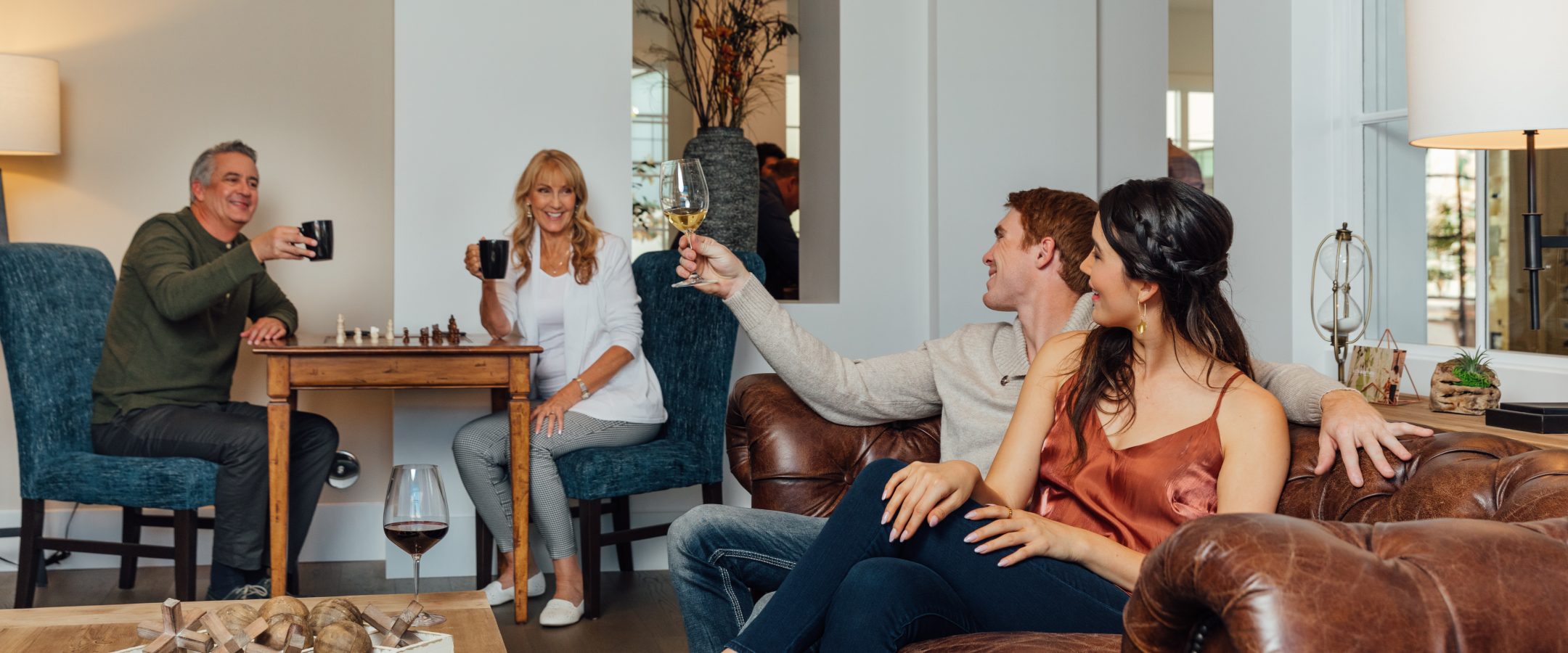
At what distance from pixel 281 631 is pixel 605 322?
76.4 inches

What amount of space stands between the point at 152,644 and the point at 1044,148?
307 cm

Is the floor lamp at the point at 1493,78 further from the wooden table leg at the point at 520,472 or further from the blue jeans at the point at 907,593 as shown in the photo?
the wooden table leg at the point at 520,472

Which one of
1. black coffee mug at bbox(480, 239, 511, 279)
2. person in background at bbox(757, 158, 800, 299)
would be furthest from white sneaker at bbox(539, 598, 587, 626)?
person in background at bbox(757, 158, 800, 299)

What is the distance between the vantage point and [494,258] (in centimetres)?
297

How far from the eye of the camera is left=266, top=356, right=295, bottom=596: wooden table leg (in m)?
2.85

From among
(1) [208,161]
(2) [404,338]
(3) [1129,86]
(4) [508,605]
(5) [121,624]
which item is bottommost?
(4) [508,605]

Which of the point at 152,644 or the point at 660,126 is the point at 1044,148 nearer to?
the point at 152,644

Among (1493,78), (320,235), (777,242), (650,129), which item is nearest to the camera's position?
(1493,78)

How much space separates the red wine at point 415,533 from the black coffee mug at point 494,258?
143 centimetres

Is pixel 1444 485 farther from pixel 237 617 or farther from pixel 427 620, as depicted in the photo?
pixel 237 617

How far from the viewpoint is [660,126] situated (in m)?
7.39

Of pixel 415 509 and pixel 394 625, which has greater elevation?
pixel 415 509

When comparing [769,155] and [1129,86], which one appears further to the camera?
[769,155]

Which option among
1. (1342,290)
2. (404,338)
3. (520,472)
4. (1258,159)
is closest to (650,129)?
(404,338)
